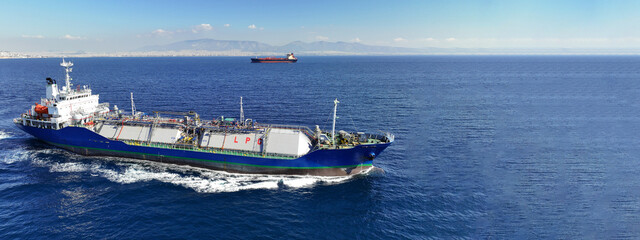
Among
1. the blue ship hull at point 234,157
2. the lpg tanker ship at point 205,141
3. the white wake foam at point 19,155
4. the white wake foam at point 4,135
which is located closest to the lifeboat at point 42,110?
the lpg tanker ship at point 205,141

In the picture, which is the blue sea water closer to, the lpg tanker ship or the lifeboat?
the lpg tanker ship

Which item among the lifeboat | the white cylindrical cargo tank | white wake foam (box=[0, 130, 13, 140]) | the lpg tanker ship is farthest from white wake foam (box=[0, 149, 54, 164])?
the white cylindrical cargo tank

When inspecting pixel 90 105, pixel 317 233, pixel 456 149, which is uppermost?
pixel 90 105

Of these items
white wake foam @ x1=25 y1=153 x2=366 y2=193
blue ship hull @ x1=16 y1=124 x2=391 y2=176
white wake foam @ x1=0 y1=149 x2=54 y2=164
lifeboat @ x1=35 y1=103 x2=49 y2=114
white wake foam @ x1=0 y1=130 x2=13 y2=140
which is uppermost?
lifeboat @ x1=35 y1=103 x2=49 y2=114

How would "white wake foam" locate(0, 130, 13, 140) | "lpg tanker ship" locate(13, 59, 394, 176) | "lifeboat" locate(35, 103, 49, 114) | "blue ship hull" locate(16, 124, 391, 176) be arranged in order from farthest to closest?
"white wake foam" locate(0, 130, 13, 140)
"lifeboat" locate(35, 103, 49, 114)
"lpg tanker ship" locate(13, 59, 394, 176)
"blue ship hull" locate(16, 124, 391, 176)

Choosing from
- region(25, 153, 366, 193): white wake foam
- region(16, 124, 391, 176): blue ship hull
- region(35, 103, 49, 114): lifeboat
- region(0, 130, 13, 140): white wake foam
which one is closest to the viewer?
region(25, 153, 366, 193): white wake foam

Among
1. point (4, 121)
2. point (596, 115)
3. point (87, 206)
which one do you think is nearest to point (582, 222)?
point (87, 206)

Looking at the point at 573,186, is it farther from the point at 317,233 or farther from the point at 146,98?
the point at 146,98

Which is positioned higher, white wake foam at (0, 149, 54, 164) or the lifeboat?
the lifeboat
